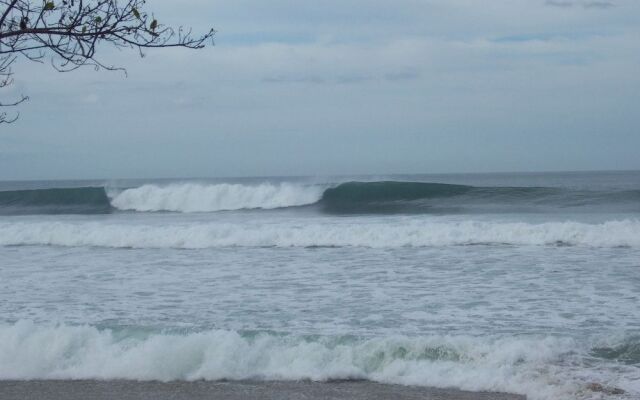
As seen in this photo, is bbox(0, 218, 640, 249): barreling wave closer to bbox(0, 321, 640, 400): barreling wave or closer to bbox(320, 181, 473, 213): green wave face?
bbox(320, 181, 473, 213): green wave face

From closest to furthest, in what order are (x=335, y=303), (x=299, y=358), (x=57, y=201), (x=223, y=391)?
(x=223, y=391) < (x=299, y=358) < (x=335, y=303) < (x=57, y=201)

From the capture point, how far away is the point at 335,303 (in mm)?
7723

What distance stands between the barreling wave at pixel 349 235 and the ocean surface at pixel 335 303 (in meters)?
0.04

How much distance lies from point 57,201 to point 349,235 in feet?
51.3

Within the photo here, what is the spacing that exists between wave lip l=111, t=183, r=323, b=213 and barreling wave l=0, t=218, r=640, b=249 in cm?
746

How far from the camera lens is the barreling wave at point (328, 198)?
68.0 ft

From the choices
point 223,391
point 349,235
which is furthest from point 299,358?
point 349,235

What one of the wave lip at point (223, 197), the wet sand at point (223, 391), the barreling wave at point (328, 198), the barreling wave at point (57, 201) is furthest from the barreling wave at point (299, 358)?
the barreling wave at point (57, 201)

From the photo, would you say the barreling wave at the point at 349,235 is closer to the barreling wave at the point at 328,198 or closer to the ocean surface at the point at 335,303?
the ocean surface at the point at 335,303

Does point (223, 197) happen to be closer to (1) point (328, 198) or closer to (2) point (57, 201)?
(1) point (328, 198)

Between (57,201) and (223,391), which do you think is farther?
(57,201)

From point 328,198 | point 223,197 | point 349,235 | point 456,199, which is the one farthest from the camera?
point 328,198

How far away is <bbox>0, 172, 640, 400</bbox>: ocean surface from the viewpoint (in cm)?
539

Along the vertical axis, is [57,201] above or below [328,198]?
above
